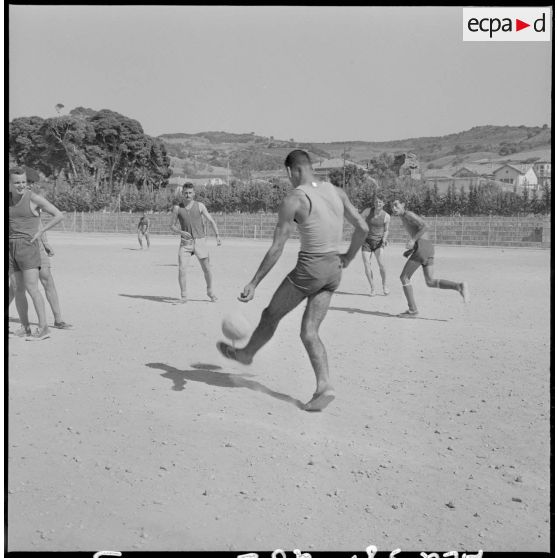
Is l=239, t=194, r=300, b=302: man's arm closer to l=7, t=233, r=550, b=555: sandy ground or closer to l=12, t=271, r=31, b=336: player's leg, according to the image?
l=7, t=233, r=550, b=555: sandy ground

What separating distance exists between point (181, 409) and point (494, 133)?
5.91 metres

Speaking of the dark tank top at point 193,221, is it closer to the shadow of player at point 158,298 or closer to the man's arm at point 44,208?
the shadow of player at point 158,298

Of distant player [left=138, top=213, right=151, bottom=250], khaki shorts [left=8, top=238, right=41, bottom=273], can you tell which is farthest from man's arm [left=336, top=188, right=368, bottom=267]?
distant player [left=138, top=213, right=151, bottom=250]

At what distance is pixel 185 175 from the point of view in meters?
41.2

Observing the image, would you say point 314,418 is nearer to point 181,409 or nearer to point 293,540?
point 181,409

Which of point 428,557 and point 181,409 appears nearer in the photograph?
point 428,557

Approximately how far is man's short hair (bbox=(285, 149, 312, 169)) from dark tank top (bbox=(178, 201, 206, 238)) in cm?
569

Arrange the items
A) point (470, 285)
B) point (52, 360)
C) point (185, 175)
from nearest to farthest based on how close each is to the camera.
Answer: point (52, 360)
point (470, 285)
point (185, 175)

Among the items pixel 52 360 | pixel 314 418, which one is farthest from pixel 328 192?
pixel 52 360

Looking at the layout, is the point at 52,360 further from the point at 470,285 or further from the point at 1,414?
the point at 470,285

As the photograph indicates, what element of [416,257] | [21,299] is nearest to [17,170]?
[21,299]

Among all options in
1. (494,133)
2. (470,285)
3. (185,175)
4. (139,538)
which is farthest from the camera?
(185,175)

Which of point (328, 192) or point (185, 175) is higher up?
point (185, 175)

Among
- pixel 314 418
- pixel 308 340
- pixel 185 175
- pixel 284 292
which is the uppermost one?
pixel 185 175
